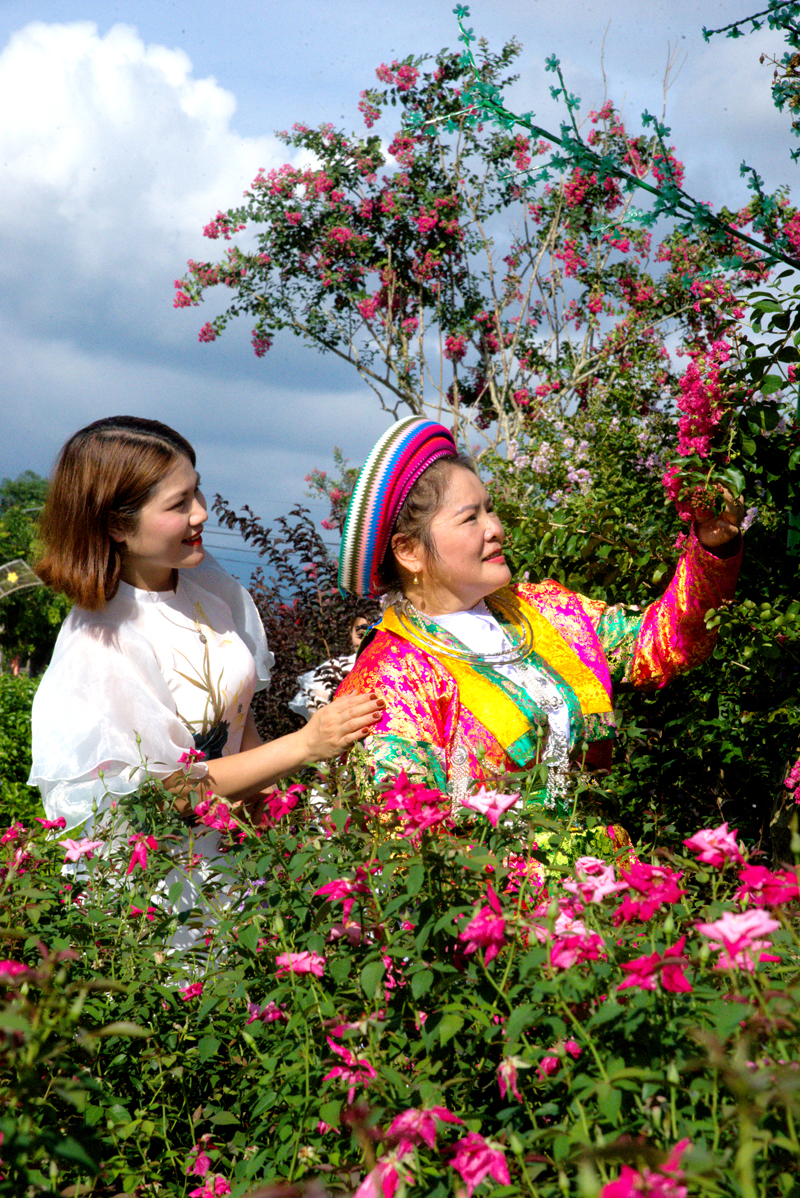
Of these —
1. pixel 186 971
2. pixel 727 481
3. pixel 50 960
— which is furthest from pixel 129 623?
pixel 50 960

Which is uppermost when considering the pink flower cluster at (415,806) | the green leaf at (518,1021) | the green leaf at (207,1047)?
the pink flower cluster at (415,806)

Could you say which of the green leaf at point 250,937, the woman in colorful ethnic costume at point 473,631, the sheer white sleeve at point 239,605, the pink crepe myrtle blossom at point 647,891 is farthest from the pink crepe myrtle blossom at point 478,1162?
the sheer white sleeve at point 239,605

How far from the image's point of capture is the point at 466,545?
7.21 ft

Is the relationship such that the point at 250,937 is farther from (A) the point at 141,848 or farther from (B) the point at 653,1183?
(B) the point at 653,1183

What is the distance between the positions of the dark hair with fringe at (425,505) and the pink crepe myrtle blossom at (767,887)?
1.36 m

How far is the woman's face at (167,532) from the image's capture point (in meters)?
2.15

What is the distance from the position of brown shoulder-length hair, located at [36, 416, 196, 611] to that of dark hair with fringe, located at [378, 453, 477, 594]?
572 mm

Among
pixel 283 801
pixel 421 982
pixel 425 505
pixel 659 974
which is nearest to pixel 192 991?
pixel 283 801

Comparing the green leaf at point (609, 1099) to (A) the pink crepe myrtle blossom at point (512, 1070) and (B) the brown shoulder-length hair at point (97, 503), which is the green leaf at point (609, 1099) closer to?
(A) the pink crepe myrtle blossom at point (512, 1070)

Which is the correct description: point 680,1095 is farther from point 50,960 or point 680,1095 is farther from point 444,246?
point 444,246

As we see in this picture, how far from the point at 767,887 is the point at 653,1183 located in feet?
1.15

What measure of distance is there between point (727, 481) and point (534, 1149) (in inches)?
52.4

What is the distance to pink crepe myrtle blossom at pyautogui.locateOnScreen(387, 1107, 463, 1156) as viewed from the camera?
2.60ft

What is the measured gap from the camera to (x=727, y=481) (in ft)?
6.08
